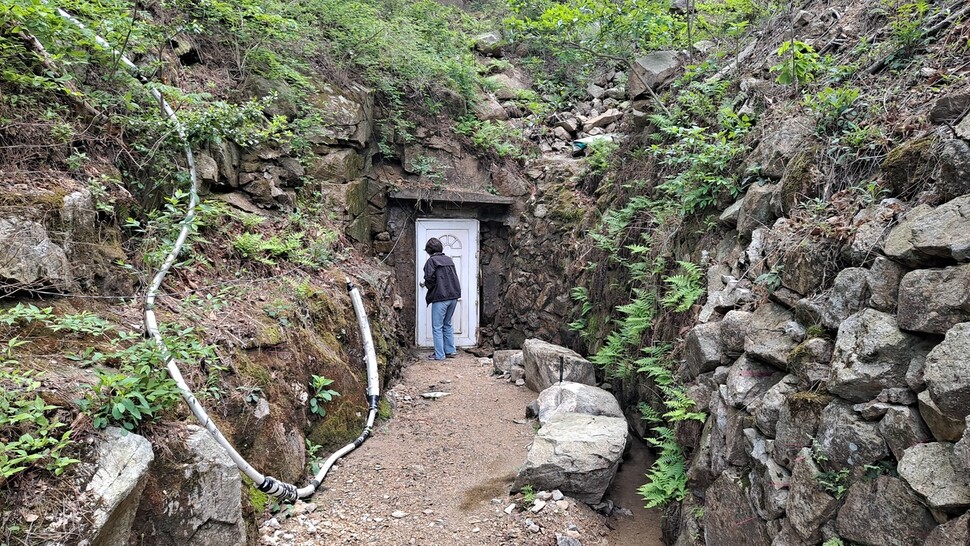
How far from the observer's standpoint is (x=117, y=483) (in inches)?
97.7

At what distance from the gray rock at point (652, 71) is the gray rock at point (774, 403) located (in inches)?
198

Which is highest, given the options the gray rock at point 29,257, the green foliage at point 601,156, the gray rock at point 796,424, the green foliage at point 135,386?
the green foliage at point 601,156

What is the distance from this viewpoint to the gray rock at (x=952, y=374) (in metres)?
2.01

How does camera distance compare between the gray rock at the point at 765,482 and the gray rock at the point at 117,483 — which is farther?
the gray rock at the point at 765,482

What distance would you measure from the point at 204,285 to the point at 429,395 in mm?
3161

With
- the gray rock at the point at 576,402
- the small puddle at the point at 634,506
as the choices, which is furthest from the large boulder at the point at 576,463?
the gray rock at the point at 576,402

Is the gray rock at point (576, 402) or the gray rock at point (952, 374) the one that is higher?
the gray rock at point (952, 374)

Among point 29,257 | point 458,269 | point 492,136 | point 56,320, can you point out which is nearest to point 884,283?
point 56,320

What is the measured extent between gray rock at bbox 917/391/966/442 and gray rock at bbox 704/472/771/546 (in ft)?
3.58

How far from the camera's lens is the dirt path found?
12.2 ft

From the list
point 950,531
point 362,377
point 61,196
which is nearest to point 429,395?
point 362,377

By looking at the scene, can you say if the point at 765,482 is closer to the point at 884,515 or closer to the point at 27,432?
the point at 884,515

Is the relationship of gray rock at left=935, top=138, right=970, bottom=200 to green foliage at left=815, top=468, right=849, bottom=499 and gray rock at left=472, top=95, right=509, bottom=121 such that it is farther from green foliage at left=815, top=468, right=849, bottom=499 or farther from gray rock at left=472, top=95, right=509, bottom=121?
gray rock at left=472, top=95, right=509, bottom=121

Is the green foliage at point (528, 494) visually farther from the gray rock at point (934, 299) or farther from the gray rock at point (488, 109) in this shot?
the gray rock at point (488, 109)
